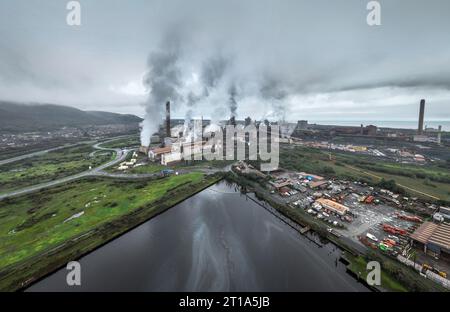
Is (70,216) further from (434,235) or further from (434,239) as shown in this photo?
(434,235)

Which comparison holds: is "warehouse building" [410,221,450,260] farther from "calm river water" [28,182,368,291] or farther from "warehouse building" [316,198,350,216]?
"calm river water" [28,182,368,291]

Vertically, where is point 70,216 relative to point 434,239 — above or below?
below

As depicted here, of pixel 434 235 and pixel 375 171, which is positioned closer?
pixel 434 235

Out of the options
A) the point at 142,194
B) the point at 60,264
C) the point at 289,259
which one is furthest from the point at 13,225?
the point at 289,259
